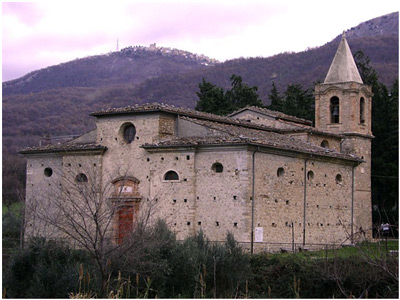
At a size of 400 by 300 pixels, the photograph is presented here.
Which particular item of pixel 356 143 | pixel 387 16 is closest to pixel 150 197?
pixel 356 143

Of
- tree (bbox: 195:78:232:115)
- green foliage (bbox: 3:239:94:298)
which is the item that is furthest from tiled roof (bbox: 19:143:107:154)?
tree (bbox: 195:78:232:115)

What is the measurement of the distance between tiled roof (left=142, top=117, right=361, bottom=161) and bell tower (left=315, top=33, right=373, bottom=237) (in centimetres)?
475

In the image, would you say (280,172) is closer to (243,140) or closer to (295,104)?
(243,140)

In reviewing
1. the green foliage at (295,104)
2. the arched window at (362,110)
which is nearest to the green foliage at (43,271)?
the arched window at (362,110)

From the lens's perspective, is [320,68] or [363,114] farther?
[320,68]

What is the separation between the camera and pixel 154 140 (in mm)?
25359

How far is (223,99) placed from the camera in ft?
143

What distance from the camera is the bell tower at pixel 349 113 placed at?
33219mm

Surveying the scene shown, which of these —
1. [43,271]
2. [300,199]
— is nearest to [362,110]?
[300,199]

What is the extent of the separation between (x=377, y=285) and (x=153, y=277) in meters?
6.14

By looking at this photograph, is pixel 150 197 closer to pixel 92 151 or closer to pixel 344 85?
pixel 92 151

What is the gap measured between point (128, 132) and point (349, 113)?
12225 millimetres

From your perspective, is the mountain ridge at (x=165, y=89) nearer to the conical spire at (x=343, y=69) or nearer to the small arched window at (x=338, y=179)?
the conical spire at (x=343, y=69)

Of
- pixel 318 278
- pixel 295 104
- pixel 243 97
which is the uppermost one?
pixel 243 97
